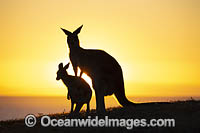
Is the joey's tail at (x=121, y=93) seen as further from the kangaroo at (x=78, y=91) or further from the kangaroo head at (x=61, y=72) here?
the kangaroo head at (x=61, y=72)

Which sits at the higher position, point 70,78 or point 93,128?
point 70,78

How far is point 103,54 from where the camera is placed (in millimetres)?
13609

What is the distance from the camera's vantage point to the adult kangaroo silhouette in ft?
42.9

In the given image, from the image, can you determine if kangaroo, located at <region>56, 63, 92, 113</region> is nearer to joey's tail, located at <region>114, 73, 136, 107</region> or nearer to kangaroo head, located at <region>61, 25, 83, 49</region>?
joey's tail, located at <region>114, 73, 136, 107</region>

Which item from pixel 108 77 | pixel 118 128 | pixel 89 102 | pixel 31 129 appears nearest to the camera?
pixel 118 128

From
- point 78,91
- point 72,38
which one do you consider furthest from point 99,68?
point 72,38

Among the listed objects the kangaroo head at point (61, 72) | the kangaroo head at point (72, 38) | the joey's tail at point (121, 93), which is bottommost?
the joey's tail at point (121, 93)

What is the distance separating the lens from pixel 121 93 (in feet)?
46.2

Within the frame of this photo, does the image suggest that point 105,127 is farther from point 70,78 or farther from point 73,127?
point 70,78

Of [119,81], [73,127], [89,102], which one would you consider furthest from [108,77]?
[73,127]

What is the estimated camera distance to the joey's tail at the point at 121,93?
13.9m

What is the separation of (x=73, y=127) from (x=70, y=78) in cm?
282

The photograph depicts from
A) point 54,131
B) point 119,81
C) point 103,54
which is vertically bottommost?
point 54,131

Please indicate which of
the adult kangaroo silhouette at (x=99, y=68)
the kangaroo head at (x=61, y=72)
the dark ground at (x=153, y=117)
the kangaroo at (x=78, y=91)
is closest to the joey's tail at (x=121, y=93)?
the adult kangaroo silhouette at (x=99, y=68)
